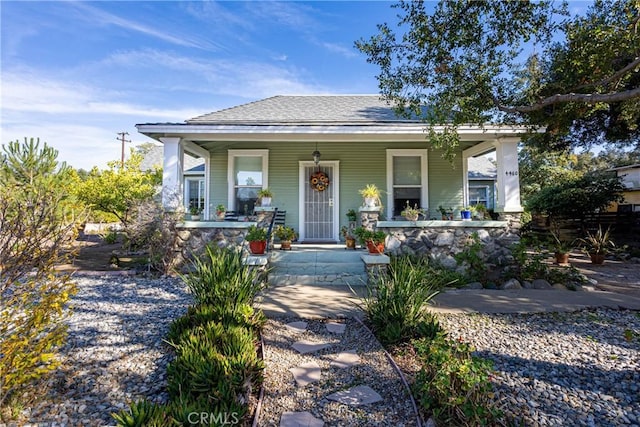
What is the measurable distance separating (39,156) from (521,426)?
1061 centimetres

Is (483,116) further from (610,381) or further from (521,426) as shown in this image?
(521,426)

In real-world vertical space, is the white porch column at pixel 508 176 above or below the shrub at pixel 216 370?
above

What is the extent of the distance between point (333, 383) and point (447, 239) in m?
5.01

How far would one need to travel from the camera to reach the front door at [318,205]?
29.5 feet

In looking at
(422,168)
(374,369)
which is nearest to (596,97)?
(374,369)

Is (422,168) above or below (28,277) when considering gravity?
above

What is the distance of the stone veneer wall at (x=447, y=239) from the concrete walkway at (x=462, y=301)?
133cm

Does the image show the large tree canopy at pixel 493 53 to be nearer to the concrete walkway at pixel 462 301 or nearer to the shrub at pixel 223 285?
the concrete walkway at pixel 462 301

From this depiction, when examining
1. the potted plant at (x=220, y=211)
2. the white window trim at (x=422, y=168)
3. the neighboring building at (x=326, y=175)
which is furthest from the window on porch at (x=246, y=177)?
the white window trim at (x=422, y=168)

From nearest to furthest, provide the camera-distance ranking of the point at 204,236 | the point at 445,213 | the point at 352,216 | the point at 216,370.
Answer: the point at 216,370 < the point at 204,236 < the point at 445,213 < the point at 352,216

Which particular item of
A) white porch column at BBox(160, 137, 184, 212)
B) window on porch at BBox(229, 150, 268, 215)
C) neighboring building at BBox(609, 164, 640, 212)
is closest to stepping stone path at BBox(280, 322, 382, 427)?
white porch column at BBox(160, 137, 184, 212)

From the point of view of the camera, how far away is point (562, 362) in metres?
2.80

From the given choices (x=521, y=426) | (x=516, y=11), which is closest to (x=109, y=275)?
(x=521, y=426)

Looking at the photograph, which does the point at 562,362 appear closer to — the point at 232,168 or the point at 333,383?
the point at 333,383
